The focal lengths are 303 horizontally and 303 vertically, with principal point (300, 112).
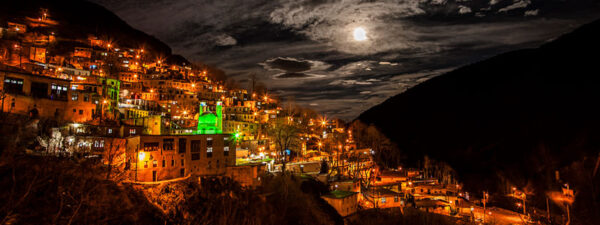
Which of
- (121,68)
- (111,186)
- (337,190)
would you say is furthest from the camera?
(121,68)

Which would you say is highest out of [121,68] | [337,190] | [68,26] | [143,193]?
[68,26]

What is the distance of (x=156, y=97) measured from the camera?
171 feet

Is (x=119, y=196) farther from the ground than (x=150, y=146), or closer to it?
closer to it

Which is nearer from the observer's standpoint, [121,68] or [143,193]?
[143,193]

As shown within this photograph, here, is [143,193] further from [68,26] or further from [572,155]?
[68,26]

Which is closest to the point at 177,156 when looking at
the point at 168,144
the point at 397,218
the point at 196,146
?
the point at 168,144

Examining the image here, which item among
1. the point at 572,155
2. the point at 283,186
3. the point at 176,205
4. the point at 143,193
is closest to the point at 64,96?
the point at 143,193

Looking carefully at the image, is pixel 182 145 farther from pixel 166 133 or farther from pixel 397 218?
pixel 397 218

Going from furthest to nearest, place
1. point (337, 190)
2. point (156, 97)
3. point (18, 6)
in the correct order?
point (18, 6) → point (156, 97) → point (337, 190)

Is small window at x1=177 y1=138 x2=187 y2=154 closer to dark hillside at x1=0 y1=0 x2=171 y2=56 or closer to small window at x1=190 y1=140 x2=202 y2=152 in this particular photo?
small window at x1=190 y1=140 x2=202 y2=152

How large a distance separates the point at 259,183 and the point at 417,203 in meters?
21.3

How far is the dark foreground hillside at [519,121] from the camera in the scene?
56000 mm

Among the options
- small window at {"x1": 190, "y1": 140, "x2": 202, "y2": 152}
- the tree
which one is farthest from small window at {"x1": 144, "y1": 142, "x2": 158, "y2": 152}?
small window at {"x1": 190, "y1": 140, "x2": 202, "y2": 152}

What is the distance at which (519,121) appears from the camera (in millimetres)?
86188
